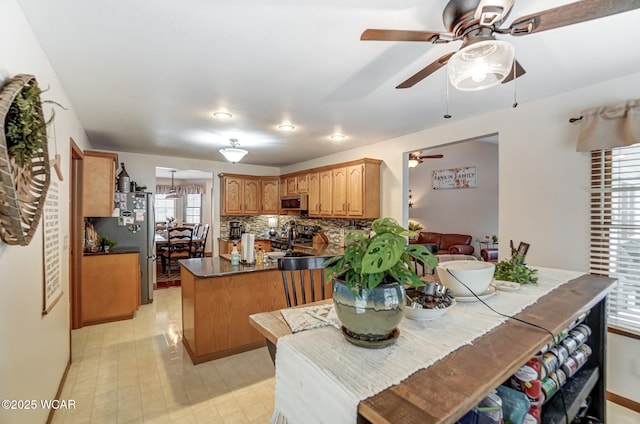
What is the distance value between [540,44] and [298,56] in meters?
1.49

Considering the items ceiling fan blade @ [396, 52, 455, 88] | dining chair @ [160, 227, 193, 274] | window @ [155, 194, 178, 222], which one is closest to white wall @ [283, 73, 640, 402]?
ceiling fan blade @ [396, 52, 455, 88]

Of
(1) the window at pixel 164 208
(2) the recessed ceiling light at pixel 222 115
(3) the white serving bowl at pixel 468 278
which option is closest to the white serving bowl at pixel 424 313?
(3) the white serving bowl at pixel 468 278

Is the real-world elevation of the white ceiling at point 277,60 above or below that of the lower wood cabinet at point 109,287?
above

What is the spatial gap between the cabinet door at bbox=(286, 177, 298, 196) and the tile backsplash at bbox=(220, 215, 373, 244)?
0.66 meters

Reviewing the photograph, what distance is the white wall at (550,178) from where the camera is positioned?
2.35 m

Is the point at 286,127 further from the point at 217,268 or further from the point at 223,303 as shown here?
the point at 223,303

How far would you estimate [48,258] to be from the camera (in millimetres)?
2035

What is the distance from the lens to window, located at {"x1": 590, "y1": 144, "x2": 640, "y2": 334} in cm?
224

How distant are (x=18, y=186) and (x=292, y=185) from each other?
4.71 m

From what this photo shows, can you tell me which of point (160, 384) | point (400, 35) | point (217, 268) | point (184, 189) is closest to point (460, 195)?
point (217, 268)

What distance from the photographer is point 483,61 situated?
139cm

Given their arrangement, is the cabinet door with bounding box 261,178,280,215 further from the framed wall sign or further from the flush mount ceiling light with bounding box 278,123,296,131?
the framed wall sign

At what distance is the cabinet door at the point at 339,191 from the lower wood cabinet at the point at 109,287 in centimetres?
288

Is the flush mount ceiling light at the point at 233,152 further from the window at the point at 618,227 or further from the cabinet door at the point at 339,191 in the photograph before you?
the window at the point at 618,227
